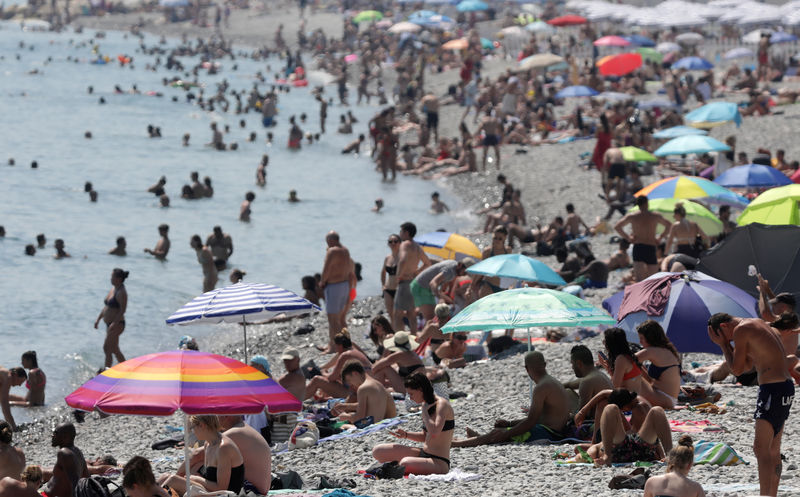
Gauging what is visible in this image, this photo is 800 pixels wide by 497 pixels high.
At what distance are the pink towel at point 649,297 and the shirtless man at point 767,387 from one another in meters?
2.57

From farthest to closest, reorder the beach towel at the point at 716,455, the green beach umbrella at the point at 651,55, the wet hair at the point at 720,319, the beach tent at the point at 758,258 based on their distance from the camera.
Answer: the green beach umbrella at the point at 651,55
the beach tent at the point at 758,258
the beach towel at the point at 716,455
the wet hair at the point at 720,319

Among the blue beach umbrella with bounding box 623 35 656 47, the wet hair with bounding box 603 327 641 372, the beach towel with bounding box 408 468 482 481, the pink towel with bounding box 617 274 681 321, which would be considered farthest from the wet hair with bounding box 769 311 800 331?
A: the blue beach umbrella with bounding box 623 35 656 47

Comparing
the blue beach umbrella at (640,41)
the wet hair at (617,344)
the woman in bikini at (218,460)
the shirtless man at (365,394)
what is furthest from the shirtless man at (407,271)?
the blue beach umbrella at (640,41)

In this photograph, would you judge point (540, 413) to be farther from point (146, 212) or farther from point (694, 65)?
point (694, 65)

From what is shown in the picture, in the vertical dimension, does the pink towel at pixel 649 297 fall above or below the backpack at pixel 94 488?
above

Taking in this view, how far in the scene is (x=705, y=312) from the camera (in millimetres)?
9008

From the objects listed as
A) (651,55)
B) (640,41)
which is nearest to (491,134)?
(651,55)

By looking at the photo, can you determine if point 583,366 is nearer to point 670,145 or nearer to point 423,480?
point 423,480

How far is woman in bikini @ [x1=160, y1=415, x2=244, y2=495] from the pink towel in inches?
153

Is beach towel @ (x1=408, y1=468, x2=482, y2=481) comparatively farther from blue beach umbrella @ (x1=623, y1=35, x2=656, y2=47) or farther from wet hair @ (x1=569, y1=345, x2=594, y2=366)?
blue beach umbrella @ (x1=623, y1=35, x2=656, y2=47)

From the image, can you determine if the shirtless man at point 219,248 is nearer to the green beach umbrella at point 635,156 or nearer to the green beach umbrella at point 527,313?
the green beach umbrella at point 635,156

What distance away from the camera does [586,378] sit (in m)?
8.69

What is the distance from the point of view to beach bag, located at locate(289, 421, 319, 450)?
936 centimetres

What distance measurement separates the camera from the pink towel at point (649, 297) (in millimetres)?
9148
